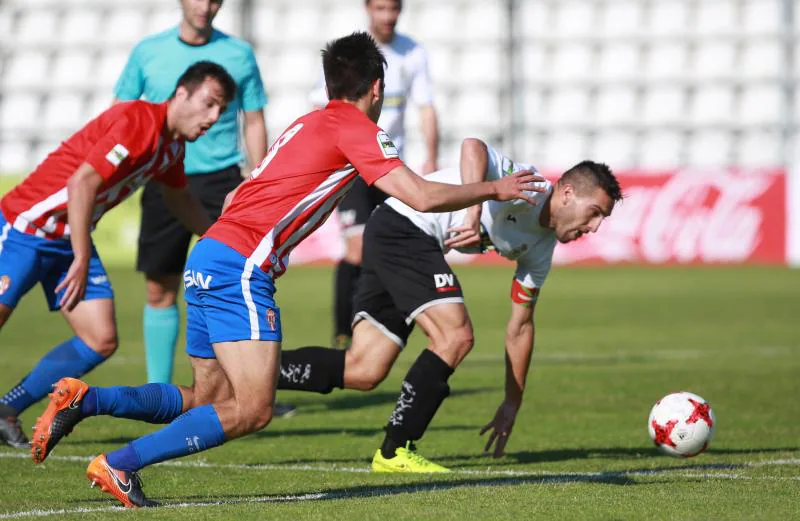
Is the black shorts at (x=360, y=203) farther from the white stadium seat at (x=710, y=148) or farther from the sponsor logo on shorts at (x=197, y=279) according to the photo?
the white stadium seat at (x=710, y=148)

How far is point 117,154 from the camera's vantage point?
19.6 feet

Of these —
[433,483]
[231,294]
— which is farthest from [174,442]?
[433,483]

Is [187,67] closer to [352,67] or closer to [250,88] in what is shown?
[250,88]

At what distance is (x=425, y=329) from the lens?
6223 mm

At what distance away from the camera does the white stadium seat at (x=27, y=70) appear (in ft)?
95.5

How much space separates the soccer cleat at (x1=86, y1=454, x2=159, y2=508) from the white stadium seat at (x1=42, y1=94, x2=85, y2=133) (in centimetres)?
2433

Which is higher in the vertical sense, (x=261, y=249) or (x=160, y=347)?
(x=261, y=249)

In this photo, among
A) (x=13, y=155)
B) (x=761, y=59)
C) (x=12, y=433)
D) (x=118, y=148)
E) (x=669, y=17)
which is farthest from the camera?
(x=669, y=17)

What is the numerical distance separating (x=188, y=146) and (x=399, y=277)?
2523mm

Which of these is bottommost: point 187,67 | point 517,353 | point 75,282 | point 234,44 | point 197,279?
point 517,353

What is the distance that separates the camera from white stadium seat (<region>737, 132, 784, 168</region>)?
2597 centimetres

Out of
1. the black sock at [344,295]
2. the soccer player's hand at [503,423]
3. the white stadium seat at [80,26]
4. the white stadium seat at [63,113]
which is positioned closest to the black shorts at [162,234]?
the black sock at [344,295]

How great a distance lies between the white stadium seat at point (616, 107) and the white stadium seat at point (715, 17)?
206cm

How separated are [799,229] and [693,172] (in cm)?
226
